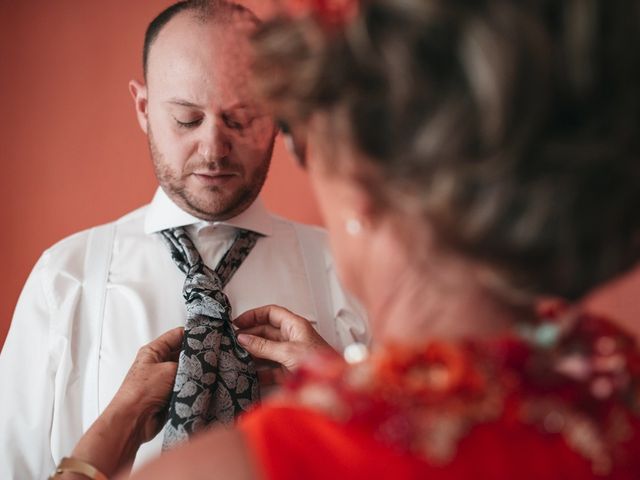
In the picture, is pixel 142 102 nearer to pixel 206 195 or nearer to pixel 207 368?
pixel 206 195

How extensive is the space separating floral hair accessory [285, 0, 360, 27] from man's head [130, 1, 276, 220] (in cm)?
99

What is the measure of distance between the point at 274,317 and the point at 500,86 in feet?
3.51

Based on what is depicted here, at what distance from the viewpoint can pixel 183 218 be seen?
1780mm

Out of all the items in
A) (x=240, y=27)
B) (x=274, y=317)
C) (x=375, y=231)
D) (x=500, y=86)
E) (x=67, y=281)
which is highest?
(x=240, y=27)

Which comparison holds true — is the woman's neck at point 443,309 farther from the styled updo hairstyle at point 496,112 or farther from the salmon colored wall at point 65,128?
the salmon colored wall at point 65,128

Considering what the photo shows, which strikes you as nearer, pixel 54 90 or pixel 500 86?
pixel 500 86

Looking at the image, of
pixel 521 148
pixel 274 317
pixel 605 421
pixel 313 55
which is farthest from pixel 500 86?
pixel 274 317

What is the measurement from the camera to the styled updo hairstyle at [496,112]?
24.5 inches

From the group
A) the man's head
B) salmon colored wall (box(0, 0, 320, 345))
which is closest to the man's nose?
the man's head

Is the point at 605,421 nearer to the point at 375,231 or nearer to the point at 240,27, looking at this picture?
the point at 375,231

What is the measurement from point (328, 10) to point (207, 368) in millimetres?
951

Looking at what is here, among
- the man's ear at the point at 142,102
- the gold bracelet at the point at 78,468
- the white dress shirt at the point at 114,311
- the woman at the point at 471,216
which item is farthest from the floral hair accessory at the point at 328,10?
the man's ear at the point at 142,102

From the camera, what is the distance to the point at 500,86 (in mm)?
608

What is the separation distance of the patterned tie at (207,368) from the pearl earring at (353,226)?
78 cm
